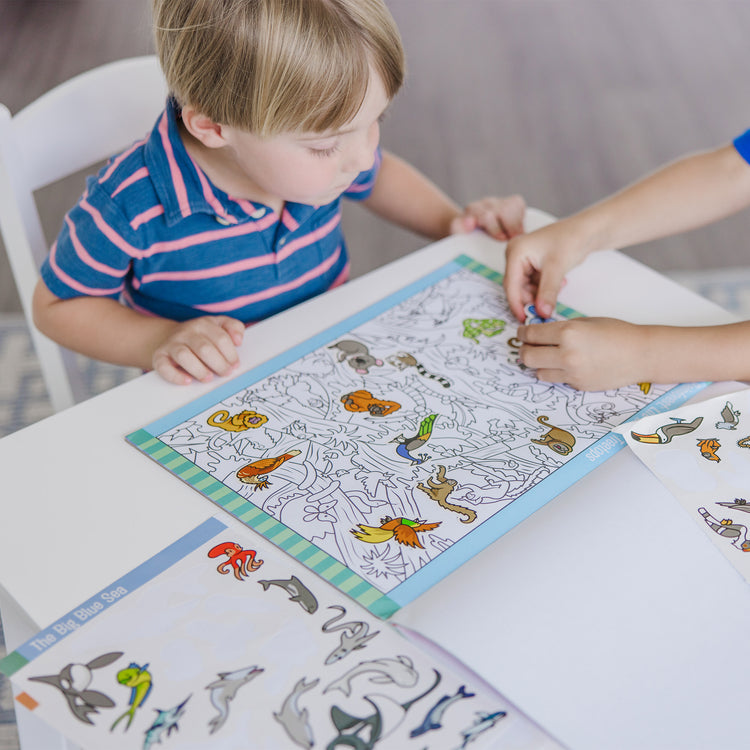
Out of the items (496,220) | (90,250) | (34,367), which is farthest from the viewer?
(34,367)

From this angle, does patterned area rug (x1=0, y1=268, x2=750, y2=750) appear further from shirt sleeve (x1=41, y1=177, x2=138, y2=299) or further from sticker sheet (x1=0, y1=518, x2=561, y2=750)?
sticker sheet (x1=0, y1=518, x2=561, y2=750)

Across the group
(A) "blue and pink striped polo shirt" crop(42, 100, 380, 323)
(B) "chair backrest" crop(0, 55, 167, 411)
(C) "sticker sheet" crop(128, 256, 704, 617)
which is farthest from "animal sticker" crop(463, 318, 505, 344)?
(B) "chair backrest" crop(0, 55, 167, 411)

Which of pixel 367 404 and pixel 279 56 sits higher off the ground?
pixel 279 56

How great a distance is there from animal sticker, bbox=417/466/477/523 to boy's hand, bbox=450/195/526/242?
1.22ft

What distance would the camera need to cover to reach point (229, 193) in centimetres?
82

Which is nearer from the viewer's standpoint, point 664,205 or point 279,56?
point 279,56

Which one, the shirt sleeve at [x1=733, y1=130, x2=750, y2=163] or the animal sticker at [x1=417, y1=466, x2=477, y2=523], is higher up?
the shirt sleeve at [x1=733, y1=130, x2=750, y2=163]

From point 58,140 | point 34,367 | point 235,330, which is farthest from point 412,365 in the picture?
point 34,367

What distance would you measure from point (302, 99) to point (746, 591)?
483 millimetres

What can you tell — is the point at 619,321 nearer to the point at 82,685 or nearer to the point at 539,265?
the point at 539,265

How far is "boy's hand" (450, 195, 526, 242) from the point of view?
87 cm

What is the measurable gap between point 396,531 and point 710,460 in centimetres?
24

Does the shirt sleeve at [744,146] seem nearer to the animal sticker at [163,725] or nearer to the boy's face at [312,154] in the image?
the boy's face at [312,154]

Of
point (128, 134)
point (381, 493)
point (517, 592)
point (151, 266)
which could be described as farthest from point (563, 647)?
point (128, 134)
